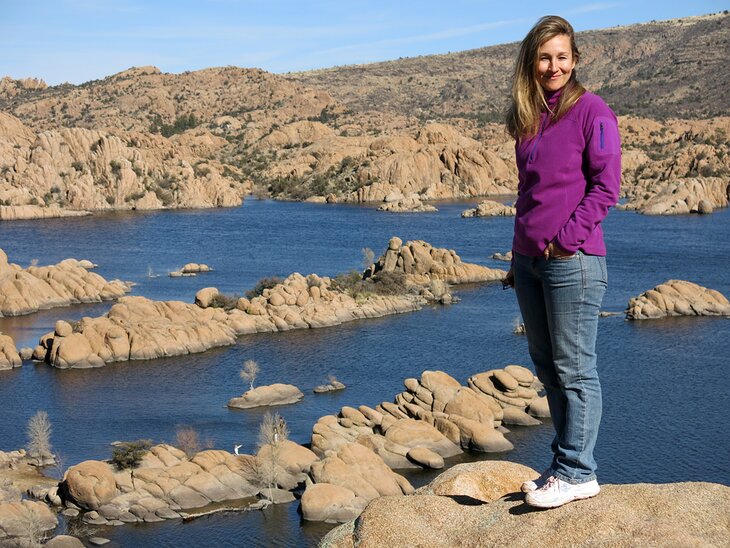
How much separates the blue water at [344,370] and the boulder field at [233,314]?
3.81 feet

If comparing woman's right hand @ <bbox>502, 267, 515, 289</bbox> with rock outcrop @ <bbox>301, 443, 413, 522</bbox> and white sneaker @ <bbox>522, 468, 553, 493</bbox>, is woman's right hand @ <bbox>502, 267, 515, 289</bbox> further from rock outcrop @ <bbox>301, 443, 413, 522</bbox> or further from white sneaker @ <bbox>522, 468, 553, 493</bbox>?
rock outcrop @ <bbox>301, 443, 413, 522</bbox>

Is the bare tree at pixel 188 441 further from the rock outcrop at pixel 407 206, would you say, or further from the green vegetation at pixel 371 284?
the rock outcrop at pixel 407 206

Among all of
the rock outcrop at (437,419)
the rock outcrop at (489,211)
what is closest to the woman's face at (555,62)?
the rock outcrop at (437,419)

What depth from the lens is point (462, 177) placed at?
145 m

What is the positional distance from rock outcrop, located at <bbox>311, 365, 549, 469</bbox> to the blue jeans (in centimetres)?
2357

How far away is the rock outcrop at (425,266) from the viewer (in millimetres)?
67875

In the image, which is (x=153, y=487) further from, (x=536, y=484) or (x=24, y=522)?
(x=536, y=484)

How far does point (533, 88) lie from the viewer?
7.02m

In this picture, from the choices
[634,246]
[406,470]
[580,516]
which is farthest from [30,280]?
[580,516]

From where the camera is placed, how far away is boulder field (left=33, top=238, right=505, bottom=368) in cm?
4809

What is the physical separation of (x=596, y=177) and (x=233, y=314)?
49292mm

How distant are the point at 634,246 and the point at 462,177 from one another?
62.4m

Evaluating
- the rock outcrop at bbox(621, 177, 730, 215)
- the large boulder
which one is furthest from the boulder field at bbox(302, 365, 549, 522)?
the rock outcrop at bbox(621, 177, 730, 215)

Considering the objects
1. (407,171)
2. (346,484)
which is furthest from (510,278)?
(407,171)
